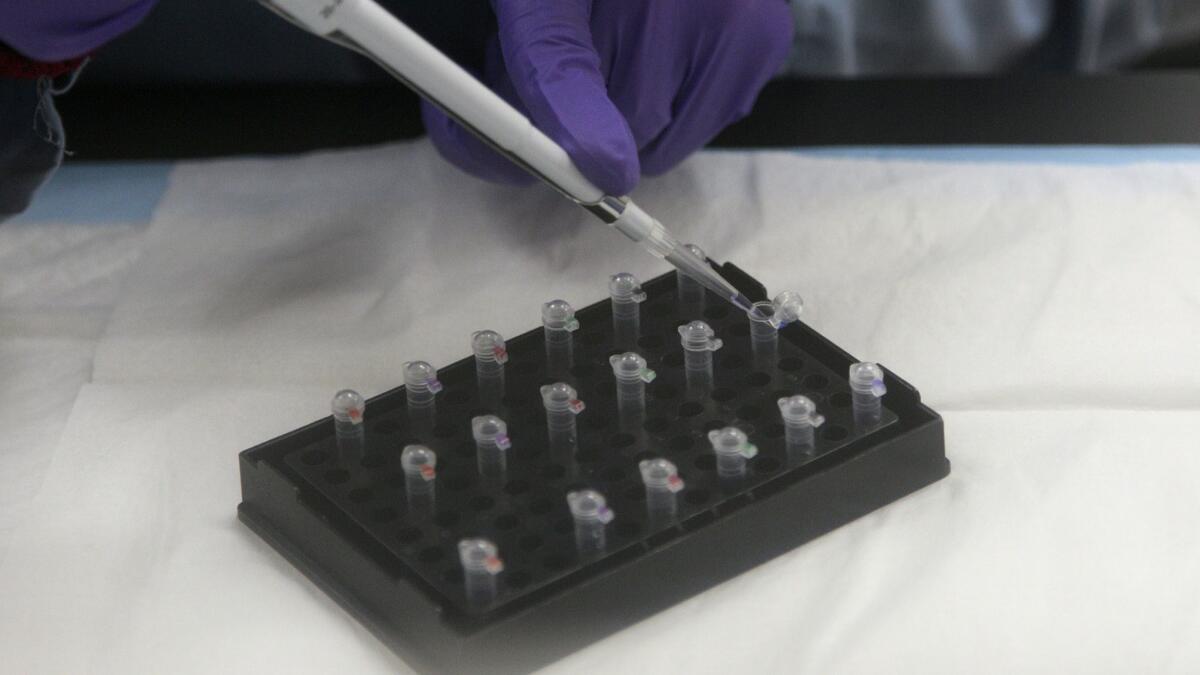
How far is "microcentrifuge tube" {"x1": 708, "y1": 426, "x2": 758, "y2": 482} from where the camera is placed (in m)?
0.81

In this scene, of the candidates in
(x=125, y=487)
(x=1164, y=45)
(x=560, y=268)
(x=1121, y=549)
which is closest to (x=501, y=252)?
(x=560, y=268)

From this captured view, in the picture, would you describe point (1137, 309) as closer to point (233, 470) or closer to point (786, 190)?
point (786, 190)

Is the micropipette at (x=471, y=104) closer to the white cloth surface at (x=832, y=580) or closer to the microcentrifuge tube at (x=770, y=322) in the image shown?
the microcentrifuge tube at (x=770, y=322)

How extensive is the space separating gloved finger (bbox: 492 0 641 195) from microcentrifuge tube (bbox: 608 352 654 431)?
4.2 inches

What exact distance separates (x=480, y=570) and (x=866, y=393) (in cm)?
24

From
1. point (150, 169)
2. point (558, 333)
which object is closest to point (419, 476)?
point (558, 333)

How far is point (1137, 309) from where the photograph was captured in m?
1.01

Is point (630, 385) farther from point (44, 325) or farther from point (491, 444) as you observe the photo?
point (44, 325)

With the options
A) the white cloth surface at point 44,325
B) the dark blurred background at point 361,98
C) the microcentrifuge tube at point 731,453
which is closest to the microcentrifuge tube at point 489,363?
the microcentrifuge tube at point 731,453

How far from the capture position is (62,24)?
920 mm

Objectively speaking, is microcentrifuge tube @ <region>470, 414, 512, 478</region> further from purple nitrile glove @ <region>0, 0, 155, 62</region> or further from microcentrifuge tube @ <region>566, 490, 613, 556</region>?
purple nitrile glove @ <region>0, 0, 155, 62</region>

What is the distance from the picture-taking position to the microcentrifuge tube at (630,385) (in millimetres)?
861

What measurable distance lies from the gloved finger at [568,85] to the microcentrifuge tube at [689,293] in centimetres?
6

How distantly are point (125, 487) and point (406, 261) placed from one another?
0.28m
